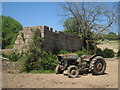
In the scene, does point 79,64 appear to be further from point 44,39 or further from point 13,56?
point 13,56

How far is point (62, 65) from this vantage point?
8.32 m

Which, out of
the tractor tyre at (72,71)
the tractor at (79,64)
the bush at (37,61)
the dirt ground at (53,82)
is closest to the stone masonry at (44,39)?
the bush at (37,61)

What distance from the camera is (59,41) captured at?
13.1 meters

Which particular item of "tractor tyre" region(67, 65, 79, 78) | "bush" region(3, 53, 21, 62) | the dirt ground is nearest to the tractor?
"tractor tyre" region(67, 65, 79, 78)

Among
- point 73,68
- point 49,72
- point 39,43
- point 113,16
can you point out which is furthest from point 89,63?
point 113,16

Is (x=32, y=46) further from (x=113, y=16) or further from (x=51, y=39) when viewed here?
(x=113, y=16)

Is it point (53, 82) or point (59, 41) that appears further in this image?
point (59, 41)

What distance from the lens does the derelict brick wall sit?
11.0 m

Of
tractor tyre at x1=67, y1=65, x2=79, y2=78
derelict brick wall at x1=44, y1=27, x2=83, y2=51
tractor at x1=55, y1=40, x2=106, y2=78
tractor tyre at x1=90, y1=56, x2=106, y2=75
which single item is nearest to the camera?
tractor tyre at x1=67, y1=65, x2=79, y2=78

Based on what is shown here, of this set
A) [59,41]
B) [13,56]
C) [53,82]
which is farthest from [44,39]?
[53,82]

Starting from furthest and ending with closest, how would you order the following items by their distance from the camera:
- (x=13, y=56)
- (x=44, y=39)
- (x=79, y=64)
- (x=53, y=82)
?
(x=44, y=39) → (x=13, y=56) → (x=79, y=64) → (x=53, y=82)

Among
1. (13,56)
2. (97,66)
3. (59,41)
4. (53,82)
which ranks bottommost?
(53,82)

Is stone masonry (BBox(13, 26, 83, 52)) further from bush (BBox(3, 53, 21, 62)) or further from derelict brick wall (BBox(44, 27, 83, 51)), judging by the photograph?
bush (BBox(3, 53, 21, 62))

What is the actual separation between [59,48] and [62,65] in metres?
4.74
